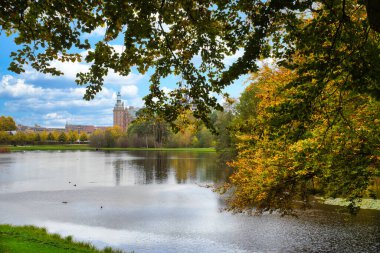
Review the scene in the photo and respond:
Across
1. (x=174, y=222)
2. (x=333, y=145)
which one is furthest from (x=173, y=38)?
(x=174, y=222)

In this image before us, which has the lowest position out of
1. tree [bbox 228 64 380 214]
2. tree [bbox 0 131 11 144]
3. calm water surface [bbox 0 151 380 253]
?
calm water surface [bbox 0 151 380 253]

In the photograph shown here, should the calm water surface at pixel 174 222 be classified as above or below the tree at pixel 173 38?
below

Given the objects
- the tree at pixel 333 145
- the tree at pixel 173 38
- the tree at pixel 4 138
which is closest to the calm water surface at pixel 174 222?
the tree at pixel 333 145

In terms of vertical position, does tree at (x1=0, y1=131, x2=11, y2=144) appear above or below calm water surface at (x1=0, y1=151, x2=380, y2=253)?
above

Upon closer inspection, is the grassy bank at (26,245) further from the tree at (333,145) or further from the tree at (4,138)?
the tree at (4,138)

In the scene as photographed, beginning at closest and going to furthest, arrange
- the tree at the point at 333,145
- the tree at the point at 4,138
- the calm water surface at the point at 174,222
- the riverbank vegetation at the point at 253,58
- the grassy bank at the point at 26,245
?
the riverbank vegetation at the point at 253,58 → the tree at the point at 333,145 → the grassy bank at the point at 26,245 → the calm water surface at the point at 174,222 → the tree at the point at 4,138

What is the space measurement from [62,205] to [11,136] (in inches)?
7175

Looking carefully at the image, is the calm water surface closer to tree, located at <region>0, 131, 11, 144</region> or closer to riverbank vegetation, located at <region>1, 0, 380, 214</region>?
riverbank vegetation, located at <region>1, 0, 380, 214</region>

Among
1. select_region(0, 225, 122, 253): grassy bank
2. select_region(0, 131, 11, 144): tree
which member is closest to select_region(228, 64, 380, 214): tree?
select_region(0, 225, 122, 253): grassy bank

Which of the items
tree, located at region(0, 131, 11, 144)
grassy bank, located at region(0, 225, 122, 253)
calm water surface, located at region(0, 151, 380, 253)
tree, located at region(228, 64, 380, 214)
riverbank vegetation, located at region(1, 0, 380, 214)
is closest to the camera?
riverbank vegetation, located at region(1, 0, 380, 214)

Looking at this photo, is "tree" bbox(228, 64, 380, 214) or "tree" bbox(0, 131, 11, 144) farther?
"tree" bbox(0, 131, 11, 144)

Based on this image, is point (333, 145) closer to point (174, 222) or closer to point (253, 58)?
point (253, 58)

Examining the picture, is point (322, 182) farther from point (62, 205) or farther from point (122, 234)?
point (62, 205)

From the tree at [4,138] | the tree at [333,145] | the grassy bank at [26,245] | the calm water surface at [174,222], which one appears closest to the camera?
the tree at [333,145]
